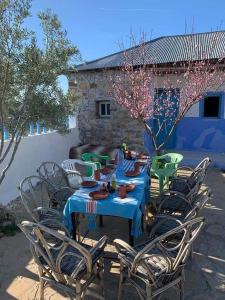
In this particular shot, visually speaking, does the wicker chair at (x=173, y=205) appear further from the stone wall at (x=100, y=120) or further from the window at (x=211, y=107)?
the window at (x=211, y=107)

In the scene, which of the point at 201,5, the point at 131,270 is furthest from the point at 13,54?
the point at 201,5

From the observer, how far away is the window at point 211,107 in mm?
9117

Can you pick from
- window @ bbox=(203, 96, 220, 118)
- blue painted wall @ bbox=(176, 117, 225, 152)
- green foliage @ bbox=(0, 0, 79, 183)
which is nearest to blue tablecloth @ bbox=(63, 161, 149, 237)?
green foliage @ bbox=(0, 0, 79, 183)

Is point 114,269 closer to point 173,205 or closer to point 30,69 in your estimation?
point 173,205

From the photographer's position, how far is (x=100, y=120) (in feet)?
31.6

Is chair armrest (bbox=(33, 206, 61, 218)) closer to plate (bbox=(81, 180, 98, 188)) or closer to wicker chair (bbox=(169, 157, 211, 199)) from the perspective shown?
plate (bbox=(81, 180, 98, 188))

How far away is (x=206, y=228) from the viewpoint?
14.6 ft

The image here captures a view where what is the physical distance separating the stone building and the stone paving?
4907 mm

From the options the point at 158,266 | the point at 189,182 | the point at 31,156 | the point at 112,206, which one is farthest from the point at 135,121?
the point at 158,266

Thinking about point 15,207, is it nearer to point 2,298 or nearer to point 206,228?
point 2,298

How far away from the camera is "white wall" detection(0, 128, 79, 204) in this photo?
5641 mm

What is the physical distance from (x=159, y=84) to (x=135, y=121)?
1.42 meters

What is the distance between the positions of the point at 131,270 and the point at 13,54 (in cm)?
322

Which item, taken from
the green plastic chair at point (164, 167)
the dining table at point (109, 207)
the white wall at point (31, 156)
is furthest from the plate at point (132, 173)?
the white wall at point (31, 156)
